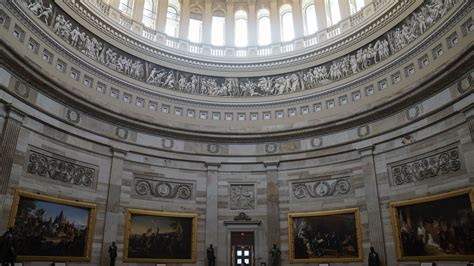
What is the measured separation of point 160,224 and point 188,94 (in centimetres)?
866

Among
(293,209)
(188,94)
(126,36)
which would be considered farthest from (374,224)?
(126,36)

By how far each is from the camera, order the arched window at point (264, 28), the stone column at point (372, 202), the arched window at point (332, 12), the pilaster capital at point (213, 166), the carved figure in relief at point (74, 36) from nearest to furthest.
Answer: the stone column at point (372, 202), the carved figure in relief at point (74, 36), the pilaster capital at point (213, 166), the arched window at point (332, 12), the arched window at point (264, 28)

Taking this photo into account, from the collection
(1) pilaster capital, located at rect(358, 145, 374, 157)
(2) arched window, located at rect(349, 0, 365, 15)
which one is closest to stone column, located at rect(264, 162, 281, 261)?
(1) pilaster capital, located at rect(358, 145, 374, 157)

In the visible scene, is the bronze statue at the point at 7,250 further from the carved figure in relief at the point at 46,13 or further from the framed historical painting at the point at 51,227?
the carved figure in relief at the point at 46,13

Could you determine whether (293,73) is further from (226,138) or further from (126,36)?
(126,36)

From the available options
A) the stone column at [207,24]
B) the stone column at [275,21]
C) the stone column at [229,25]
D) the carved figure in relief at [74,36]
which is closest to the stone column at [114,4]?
the carved figure in relief at [74,36]

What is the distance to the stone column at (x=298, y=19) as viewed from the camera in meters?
26.9

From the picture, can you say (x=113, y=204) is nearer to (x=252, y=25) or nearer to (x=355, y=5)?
(x=252, y=25)

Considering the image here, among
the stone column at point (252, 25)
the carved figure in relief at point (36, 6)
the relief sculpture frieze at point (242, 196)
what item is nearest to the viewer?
the carved figure in relief at point (36, 6)

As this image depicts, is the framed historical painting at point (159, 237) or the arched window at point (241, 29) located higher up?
the arched window at point (241, 29)

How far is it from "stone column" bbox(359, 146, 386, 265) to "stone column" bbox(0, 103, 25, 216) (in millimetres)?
17274

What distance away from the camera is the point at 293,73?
1005 inches

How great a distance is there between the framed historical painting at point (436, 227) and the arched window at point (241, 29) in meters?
15.9

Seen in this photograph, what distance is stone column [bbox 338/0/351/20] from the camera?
2489 cm
